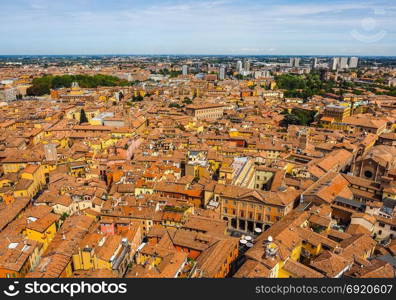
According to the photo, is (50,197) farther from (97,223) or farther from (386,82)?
(386,82)

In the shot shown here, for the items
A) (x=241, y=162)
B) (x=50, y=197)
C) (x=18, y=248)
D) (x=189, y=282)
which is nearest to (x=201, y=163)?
(x=241, y=162)

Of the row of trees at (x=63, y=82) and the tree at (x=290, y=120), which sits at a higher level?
the row of trees at (x=63, y=82)

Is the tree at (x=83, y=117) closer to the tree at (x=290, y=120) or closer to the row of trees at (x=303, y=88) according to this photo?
the tree at (x=290, y=120)

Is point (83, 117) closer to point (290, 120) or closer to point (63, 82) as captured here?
point (290, 120)

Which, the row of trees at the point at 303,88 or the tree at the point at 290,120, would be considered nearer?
the tree at the point at 290,120

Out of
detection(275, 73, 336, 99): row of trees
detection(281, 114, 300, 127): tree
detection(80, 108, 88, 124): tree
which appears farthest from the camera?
detection(275, 73, 336, 99): row of trees

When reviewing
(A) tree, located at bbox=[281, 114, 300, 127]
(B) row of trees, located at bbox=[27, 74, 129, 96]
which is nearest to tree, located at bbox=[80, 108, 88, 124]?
(A) tree, located at bbox=[281, 114, 300, 127]

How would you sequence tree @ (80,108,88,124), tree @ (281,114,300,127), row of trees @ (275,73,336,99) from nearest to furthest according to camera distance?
tree @ (281,114,300,127)
tree @ (80,108,88,124)
row of trees @ (275,73,336,99)

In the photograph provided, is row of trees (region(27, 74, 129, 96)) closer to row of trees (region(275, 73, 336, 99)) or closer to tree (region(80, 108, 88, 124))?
tree (region(80, 108, 88, 124))

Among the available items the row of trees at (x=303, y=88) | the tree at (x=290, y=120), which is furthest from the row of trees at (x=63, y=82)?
the tree at (x=290, y=120)

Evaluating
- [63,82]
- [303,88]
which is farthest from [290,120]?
[63,82]
